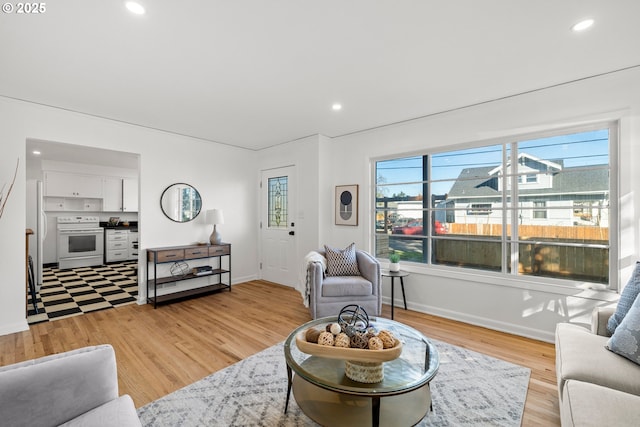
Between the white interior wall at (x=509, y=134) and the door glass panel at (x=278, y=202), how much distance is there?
131cm

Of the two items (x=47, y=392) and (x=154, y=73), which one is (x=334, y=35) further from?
(x=47, y=392)

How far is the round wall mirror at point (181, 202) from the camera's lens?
13.9 ft

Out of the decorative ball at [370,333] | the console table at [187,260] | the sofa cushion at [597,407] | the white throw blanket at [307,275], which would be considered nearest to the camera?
→ the sofa cushion at [597,407]

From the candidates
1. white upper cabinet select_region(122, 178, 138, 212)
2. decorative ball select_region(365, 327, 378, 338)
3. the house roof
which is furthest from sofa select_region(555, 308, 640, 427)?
white upper cabinet select_region(122, 178, 138, 212)

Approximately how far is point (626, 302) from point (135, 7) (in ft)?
11.7

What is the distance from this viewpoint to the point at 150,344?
273cm

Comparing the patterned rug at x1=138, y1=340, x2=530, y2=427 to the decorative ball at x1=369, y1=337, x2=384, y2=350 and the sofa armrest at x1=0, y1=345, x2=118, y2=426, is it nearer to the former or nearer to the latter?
the decorative ball at x1=369, y1=337, x2=384, y2=350

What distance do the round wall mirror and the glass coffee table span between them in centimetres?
329

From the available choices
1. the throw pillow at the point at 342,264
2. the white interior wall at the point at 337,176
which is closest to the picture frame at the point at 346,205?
the white interior wall at the point at 337,176

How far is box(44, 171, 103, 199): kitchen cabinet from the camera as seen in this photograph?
19.9 feet

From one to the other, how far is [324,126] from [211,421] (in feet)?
11.3

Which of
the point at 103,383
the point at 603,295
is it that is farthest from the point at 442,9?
the point at 603,295

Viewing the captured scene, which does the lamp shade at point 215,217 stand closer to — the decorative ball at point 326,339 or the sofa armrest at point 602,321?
the decorative ball at point 326,339

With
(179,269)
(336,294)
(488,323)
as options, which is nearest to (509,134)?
(488,323)
